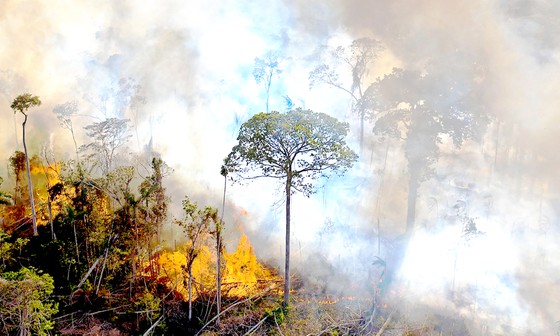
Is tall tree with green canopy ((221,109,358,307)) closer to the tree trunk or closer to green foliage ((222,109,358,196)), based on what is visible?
green foliage ((222,109,358,196))

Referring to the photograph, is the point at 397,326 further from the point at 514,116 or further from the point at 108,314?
the point at 514,116

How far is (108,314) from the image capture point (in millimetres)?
23031

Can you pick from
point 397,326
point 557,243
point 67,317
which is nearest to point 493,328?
point 397,326

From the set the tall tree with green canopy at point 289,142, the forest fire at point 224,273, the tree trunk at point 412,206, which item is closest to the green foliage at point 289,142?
the tall tree with green canopy at point 289,142

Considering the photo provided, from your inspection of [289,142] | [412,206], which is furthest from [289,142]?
[412,206]

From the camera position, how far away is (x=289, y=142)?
22203mm

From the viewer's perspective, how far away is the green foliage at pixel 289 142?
21.9 m

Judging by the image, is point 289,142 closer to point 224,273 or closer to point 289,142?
point 289,142

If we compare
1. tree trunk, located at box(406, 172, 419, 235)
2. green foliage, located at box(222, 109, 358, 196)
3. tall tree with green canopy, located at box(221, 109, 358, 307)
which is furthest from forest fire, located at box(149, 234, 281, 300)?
tree trunk, located at box(406, 172, 419, 235)

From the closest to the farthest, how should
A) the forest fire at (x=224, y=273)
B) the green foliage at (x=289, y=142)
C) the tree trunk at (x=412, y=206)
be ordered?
the green foliage at (x=289, y=142), the forest fire at (x=224, y=273), the tree trunk at (x=412, y=206)

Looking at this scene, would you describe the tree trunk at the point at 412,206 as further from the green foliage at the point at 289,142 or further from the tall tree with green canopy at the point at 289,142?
the green foliage at the point at 289,142

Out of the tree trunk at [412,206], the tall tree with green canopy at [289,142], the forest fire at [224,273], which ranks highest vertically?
the tall tree with green canopy at [289,142]

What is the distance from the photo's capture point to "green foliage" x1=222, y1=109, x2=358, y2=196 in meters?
21.9

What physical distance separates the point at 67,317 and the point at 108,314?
2.17 meters
